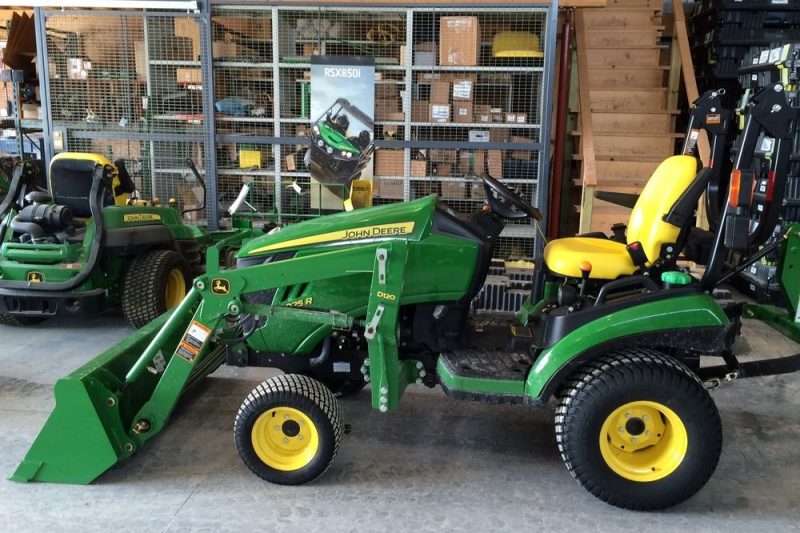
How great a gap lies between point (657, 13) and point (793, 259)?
5543 mm

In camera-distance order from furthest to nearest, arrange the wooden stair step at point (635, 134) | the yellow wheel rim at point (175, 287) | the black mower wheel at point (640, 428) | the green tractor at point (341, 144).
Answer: the wooden stair step at point (635, 134) → the green tractor at point (341, 144) → the yellow wheel rim at point (175, 287) → the black mower wheel at point (640, 428)

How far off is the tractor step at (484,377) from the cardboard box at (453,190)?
13.7 ft

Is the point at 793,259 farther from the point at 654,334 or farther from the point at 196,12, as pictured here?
the point at 196,12

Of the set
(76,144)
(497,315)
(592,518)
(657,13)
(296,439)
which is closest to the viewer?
(592,518)

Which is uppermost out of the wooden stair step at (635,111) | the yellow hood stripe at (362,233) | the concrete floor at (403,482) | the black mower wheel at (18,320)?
the wooden stair step at (635,111)

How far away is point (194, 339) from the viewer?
285cm

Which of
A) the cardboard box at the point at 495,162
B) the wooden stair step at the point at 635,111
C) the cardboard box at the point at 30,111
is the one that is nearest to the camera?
the cardboard box at the point at 495,162

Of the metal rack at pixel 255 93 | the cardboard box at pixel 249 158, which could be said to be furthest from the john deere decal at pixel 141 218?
the cardboard box at pixel 249 158

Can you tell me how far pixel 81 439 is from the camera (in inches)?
111

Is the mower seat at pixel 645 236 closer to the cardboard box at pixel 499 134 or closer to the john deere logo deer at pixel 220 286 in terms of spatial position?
the john deere logo deer at pixel 220 286

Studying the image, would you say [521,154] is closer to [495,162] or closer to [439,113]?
[495,162]

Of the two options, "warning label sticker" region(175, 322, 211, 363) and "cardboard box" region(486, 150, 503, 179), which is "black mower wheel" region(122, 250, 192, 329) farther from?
"cardboard box" region(486, 150, 503, 179)

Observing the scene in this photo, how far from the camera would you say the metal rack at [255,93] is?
6.82m

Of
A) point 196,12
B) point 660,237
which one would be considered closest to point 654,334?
point 660,237
